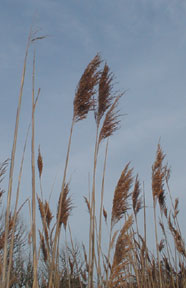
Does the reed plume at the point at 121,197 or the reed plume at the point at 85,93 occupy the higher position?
the reed plume at the point at 85,93

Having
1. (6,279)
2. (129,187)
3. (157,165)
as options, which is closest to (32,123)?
(6,279)

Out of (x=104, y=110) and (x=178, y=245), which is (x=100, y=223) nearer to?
(x=104, y=110)

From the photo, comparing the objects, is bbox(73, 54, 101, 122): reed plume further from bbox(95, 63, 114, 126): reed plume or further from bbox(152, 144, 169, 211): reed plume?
bbox(152, 144, 169, 211): reed plume

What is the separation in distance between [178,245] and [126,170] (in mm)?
2045

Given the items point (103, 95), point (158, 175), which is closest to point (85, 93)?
point (103, 95)

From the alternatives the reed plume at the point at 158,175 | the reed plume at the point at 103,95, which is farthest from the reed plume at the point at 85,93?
the reed plume at the point at 158,175

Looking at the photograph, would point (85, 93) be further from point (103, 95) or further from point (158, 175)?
point (158, 175)

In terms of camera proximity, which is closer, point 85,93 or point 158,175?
point 85,93

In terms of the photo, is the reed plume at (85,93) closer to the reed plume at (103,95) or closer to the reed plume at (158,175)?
the reed plume at (103,95)

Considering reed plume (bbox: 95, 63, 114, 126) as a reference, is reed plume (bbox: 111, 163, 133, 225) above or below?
below

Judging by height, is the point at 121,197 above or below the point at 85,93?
below

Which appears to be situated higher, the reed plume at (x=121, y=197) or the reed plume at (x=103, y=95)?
the reed plume at (x=103, y=95)

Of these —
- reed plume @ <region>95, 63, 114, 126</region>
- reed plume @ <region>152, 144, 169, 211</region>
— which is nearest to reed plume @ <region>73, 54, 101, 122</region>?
reed plume @ <region>95, 63, 114, 126</region>

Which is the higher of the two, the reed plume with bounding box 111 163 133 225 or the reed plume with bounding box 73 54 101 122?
the reed plume with bounding box 73 54 101 122
